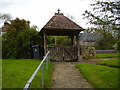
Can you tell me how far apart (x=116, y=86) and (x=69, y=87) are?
1634 mm

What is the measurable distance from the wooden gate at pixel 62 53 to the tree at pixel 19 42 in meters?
3.06

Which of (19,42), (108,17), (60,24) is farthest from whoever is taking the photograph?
(19,42)

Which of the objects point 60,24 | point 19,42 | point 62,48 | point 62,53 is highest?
point 60,24

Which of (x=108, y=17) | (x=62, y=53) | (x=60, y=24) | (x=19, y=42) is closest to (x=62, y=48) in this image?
(x=62, y=53)

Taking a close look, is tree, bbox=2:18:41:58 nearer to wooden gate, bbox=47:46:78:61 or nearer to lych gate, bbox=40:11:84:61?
lych gate, bbox=40:11:84:61

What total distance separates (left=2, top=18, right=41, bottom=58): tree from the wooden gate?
3.06 metres

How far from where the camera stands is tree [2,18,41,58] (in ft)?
58.1

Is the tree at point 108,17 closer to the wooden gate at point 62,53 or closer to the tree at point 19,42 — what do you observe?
the wooden gate at point 62,53

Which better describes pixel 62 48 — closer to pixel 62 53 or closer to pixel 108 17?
pixel 62 53

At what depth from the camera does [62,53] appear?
51.6 feet

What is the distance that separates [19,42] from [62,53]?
16.1ft

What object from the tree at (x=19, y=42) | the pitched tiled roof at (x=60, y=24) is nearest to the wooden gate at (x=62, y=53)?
the pitched tiled roof at (x=60, y=24)

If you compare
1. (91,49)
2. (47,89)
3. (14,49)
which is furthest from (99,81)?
(14,49)

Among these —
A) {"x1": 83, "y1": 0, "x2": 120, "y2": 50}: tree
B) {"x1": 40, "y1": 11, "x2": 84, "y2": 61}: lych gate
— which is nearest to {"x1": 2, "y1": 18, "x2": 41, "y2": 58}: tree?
{"x1": 40, "y1": 11, "x2": 84, "y2": 61}: lych gate
